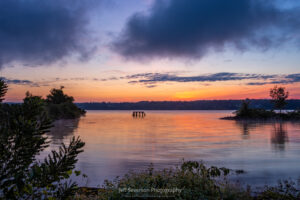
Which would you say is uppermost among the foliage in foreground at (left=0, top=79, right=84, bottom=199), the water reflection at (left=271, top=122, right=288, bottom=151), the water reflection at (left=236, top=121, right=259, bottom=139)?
the foliage in foreground at (left=0, top=79, right=84, bottom=199)

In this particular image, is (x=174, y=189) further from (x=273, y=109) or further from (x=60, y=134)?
(x=273, y=109)

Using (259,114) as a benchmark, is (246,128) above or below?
below

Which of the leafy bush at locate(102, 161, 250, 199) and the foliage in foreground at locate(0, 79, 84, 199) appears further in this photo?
the leafy bush at locate(102, 161, 250, 199)

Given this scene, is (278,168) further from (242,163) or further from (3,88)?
(3,88)

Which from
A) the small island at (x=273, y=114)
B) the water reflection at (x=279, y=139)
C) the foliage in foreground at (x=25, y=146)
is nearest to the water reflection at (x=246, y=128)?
the water reflection at (x=279, y=139)

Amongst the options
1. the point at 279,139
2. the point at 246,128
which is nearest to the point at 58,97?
the point at 246,128

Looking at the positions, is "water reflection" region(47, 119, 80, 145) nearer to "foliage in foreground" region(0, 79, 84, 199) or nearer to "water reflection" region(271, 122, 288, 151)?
"foliage in foreground" region(0, 79, 84, 199)

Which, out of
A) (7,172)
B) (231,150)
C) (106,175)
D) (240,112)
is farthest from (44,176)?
(240,112)

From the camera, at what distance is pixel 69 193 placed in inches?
82.7

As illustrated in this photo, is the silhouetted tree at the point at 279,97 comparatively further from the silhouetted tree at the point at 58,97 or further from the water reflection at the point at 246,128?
the silhouetted tree at the point at 58,97

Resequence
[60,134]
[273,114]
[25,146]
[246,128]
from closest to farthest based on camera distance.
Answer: [25,146]
[60,134]
[246,128]
[273,114]

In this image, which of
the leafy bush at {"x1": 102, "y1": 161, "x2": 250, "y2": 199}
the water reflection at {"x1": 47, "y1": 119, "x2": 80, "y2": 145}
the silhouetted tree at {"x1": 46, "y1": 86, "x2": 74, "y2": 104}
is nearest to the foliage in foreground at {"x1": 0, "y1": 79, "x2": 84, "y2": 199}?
the leafy bush at {"x1": 102, "y1": 161, "x2": 250, "y2": 199}

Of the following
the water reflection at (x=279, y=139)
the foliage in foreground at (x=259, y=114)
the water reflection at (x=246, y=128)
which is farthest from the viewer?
the foliage in foreground at (x=259, y=114)

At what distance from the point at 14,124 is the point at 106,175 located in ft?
34.0
